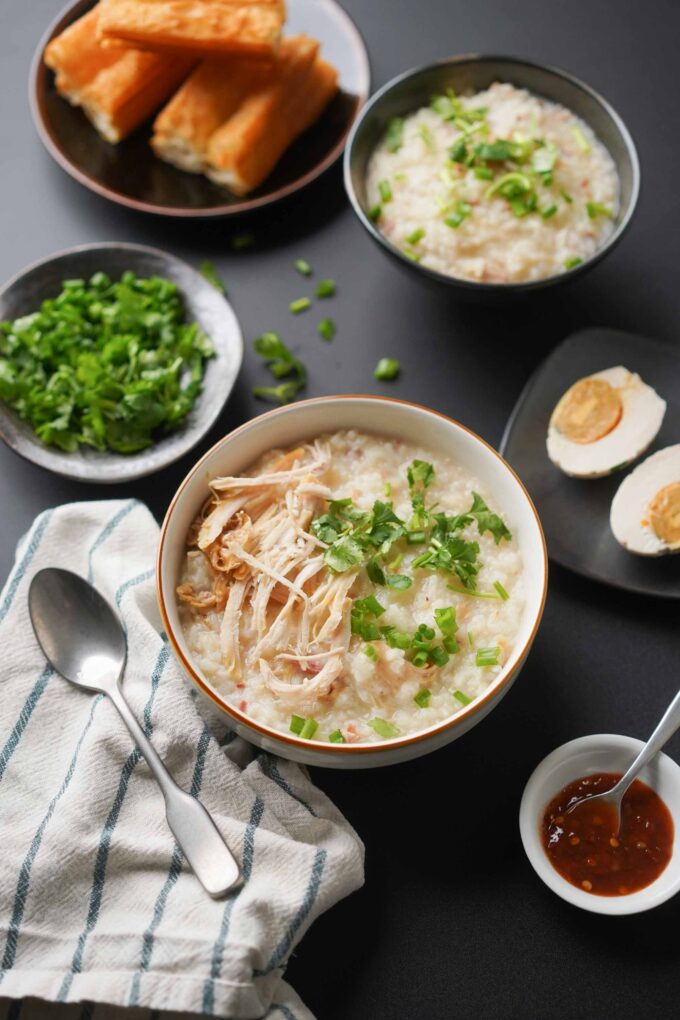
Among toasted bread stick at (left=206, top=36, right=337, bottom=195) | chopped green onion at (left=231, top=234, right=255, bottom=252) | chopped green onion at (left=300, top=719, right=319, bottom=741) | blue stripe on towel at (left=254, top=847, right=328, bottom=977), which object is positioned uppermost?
toasted bread stick at (left=206, top=36, right=337, bottom=195)

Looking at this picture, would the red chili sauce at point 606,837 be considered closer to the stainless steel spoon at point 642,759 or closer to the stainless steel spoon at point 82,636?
the stainless steel spoon at point 642,759

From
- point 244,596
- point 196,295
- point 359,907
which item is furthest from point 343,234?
point 359,907

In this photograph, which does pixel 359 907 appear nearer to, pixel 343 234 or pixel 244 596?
pixel 244 596

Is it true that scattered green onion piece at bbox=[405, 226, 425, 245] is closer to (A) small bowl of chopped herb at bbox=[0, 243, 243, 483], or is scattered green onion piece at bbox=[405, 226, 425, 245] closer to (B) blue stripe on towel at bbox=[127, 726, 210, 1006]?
(A) small bowl of chopped herb at bbox=[0, 243, 243, 483]

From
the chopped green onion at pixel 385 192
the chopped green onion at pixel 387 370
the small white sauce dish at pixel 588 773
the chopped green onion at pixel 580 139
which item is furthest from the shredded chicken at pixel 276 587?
the chopped green onion at pixel 580 139

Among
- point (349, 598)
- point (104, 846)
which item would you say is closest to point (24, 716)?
point (104, 846)

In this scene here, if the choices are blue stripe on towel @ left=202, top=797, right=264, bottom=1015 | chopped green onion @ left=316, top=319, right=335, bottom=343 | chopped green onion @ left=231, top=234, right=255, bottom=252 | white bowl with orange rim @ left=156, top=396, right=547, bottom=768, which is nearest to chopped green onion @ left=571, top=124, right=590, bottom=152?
chopped green onion @ left=316, top=319, right=335, bottom=343

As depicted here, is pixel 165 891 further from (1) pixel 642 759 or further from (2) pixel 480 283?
(2) pixel 480 283
